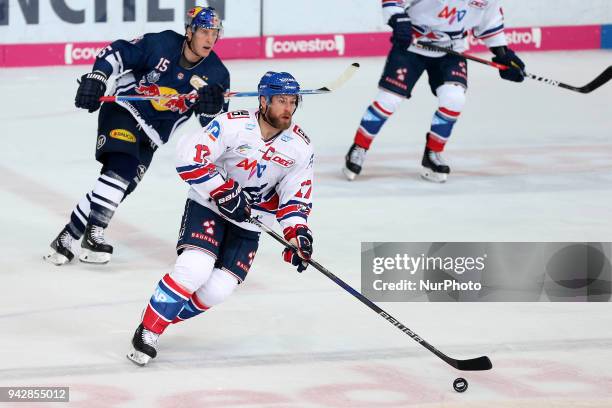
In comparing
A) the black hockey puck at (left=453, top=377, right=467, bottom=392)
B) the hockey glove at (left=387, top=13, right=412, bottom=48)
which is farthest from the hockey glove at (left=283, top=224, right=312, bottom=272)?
the hockey glove at (left=387, top=13, right=412, bottom=48)

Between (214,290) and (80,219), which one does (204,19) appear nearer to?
(80,219)

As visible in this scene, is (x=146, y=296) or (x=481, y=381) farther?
(x=146, y=296)

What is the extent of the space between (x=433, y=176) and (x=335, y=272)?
2.13 meters

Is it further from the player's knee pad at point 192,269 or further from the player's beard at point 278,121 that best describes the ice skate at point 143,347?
the player's beard at point 278,121

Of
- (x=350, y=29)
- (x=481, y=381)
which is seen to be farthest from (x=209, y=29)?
(x=350, y=29)

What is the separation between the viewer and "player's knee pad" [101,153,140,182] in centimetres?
646

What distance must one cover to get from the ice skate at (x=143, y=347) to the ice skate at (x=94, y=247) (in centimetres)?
147

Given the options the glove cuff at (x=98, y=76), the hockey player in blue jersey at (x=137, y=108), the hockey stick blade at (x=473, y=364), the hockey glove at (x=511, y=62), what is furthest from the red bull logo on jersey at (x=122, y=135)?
the hockey glove at (x=511, y=62)

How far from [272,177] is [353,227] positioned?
2.10 m

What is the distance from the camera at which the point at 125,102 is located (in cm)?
652

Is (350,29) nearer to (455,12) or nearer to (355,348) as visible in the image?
(455,12)

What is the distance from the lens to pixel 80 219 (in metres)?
6.58

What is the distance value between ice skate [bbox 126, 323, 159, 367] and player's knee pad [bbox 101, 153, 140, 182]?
1.48 meters

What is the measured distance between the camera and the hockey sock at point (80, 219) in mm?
6570
